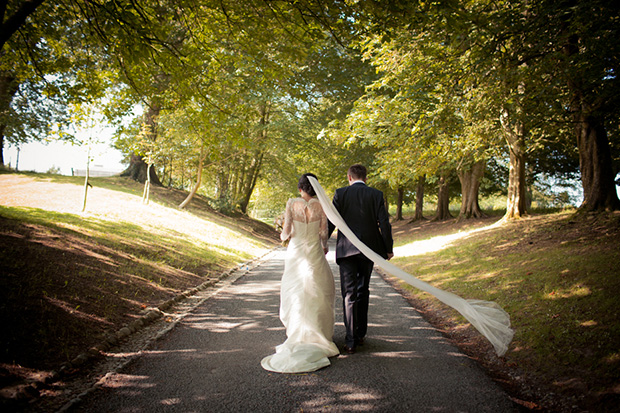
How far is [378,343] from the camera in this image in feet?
15.4

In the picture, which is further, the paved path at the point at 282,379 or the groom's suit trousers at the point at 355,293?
the groom's suit trousers at the point at 355,293

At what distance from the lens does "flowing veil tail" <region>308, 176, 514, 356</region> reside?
385cm

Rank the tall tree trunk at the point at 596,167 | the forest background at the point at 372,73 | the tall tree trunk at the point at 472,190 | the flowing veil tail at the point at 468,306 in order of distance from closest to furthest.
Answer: the flowing veil tail at the point at 468,306 < the forest background at the point at 372,73 < the tall tree trunk at the point at 596,167 < the tall tree trunk at the point at 472,190

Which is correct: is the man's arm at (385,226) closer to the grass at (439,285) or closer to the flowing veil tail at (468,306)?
the flowing veil tail at (468,306)

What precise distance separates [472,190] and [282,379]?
19.9 m

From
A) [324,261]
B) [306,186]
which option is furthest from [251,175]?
[324,261]

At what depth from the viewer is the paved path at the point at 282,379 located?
304 centimetres

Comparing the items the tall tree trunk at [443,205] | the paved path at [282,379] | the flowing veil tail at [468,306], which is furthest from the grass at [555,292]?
the tall tree trunk at [443,205]

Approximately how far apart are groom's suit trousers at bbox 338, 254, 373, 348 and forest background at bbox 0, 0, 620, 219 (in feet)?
11.7

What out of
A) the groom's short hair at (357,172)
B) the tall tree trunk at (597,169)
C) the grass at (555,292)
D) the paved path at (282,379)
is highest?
the tall tree trunk at (597,169)

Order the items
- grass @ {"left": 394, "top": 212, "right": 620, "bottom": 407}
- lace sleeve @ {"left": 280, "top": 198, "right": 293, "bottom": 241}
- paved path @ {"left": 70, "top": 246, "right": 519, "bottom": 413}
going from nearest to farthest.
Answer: paved path @ {"left": 70, "top": 246, "right": 519, "bottom": 413} → grass @ {"left": 394, "top": 212, "right": 620, "bottom": 407} → lace sleeve @ {"left": 280, "top": 198, "right": 293, "bottom": 241}

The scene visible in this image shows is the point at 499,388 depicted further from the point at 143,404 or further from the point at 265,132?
the point at 265,132

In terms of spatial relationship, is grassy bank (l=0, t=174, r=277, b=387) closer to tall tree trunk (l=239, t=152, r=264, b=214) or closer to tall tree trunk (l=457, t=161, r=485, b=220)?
tall tree trunk (l=457, t=161, r=485, b=220)

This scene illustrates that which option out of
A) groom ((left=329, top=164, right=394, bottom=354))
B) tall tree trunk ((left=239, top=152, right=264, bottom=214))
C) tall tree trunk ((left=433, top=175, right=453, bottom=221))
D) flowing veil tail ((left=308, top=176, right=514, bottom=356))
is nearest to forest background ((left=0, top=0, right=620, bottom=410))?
flowing veil tail ((left=308, top=176, right=514, bottom=356))
